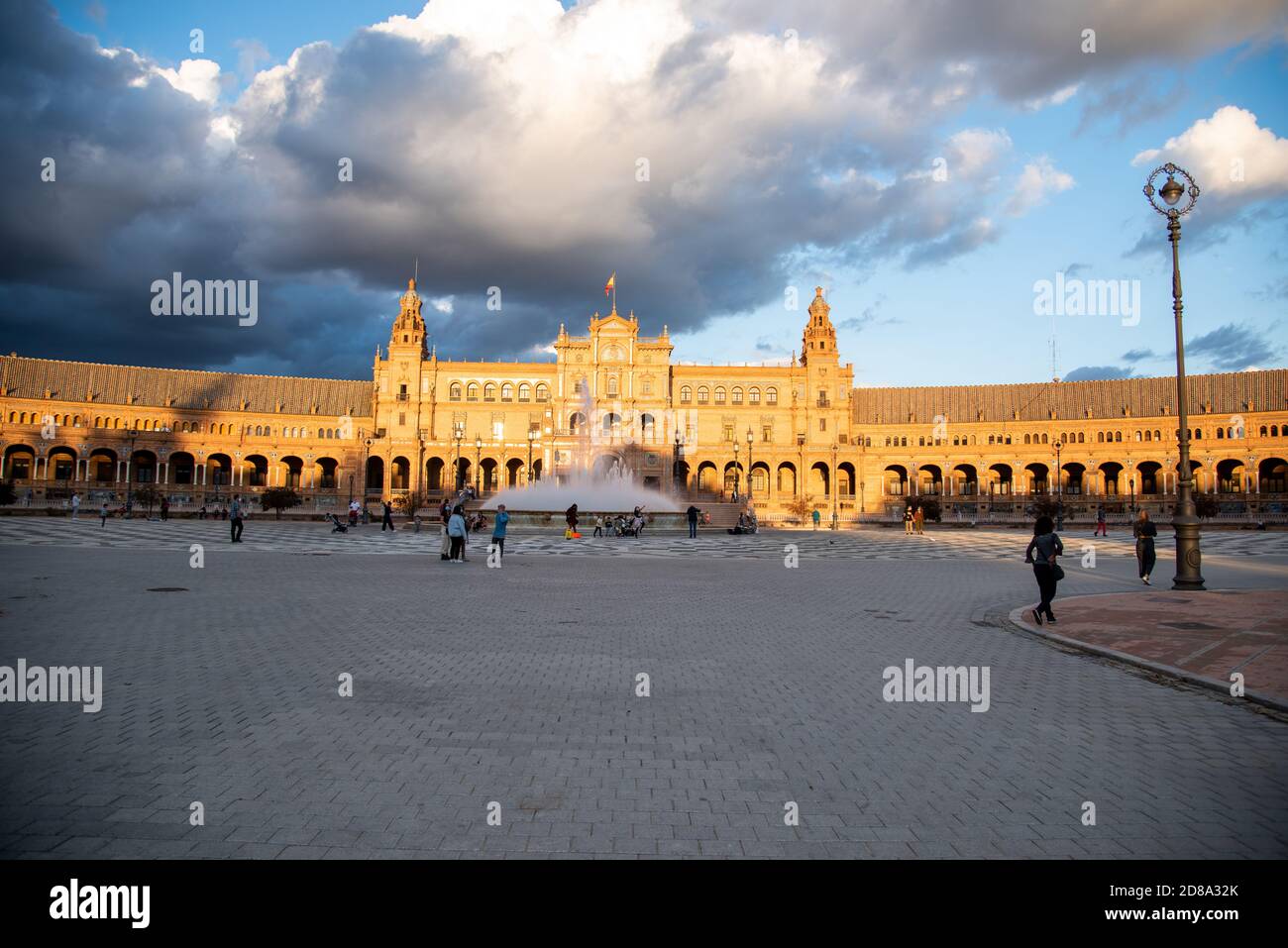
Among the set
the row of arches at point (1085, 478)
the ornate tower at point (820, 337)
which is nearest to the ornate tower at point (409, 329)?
the ornate tower at point (820, 337)

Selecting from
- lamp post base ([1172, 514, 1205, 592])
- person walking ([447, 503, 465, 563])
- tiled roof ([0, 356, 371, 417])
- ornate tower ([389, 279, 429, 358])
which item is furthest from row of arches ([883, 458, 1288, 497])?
person walking ([447, 503, 465, 563])

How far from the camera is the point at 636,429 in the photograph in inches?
3428

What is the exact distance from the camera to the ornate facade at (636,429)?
83625mm

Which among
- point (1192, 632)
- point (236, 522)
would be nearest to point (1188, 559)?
point (1192, 632)

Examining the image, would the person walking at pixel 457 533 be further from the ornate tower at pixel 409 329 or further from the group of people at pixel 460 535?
the ornate tower at pixel 409 329

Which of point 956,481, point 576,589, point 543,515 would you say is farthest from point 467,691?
point 956,481

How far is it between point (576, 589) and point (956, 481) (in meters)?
88.3

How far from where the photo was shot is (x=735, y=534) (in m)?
41.1

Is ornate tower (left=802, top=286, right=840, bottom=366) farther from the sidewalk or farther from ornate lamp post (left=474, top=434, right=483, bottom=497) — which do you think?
the sidewalk

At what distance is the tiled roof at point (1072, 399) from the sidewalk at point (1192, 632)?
85.4 m

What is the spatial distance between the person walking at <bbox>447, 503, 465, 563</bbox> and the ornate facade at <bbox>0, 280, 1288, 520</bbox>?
55.8m

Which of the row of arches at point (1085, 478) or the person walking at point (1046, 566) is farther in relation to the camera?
the row of arches at point (1085, 478)

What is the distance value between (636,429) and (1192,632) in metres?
77.5
